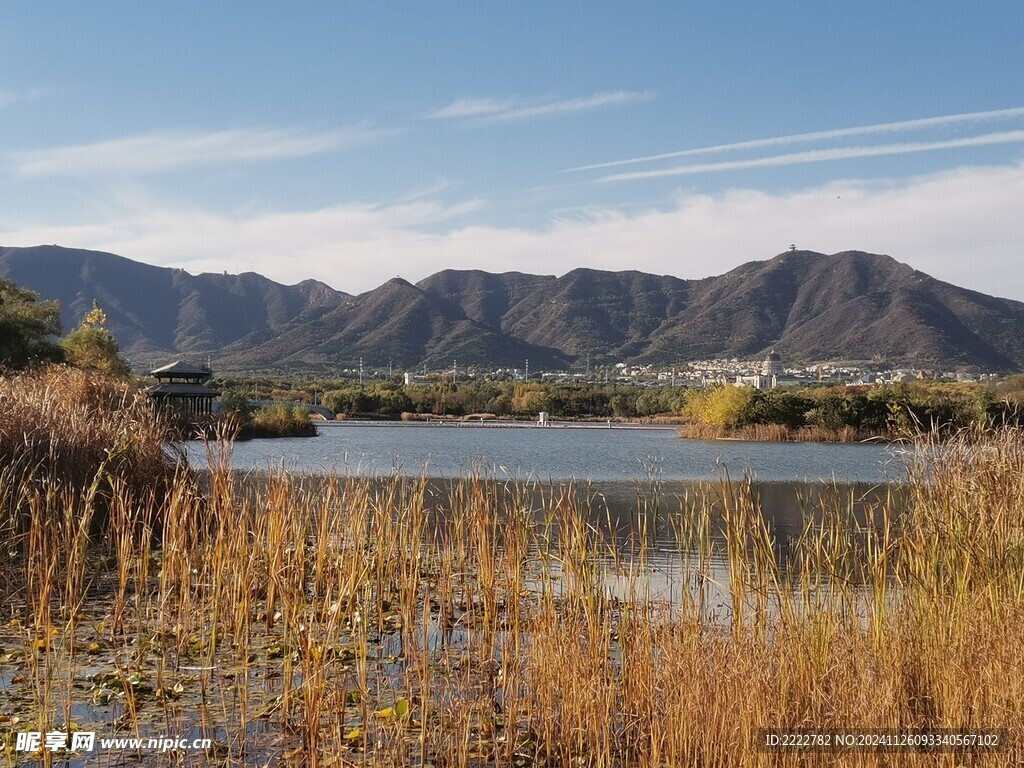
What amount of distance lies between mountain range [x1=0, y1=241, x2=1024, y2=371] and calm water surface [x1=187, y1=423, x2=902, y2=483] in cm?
6972

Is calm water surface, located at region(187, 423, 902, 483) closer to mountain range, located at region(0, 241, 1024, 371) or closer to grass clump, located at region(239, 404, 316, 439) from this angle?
grass clump, located at region(239, 404, 316, 439)

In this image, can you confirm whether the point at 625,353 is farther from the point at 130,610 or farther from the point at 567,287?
the point at 130,610

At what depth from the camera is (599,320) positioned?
136000mm

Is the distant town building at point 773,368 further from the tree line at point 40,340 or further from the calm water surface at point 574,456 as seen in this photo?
the tree line at point 40,340

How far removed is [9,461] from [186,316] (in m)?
162

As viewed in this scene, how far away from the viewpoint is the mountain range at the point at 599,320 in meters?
110

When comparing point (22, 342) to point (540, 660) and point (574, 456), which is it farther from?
point (540, 660)

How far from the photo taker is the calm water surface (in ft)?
70.4

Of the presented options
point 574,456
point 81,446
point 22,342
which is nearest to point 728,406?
point 574,456

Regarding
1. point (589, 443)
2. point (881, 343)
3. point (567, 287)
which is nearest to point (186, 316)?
point (567, 287)

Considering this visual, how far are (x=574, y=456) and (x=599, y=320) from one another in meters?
108

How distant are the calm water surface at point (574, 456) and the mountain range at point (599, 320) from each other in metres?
69.7

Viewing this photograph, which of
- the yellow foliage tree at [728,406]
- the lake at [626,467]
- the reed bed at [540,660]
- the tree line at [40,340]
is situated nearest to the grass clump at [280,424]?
the lake at [626,467]

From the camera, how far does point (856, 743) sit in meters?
3.79
